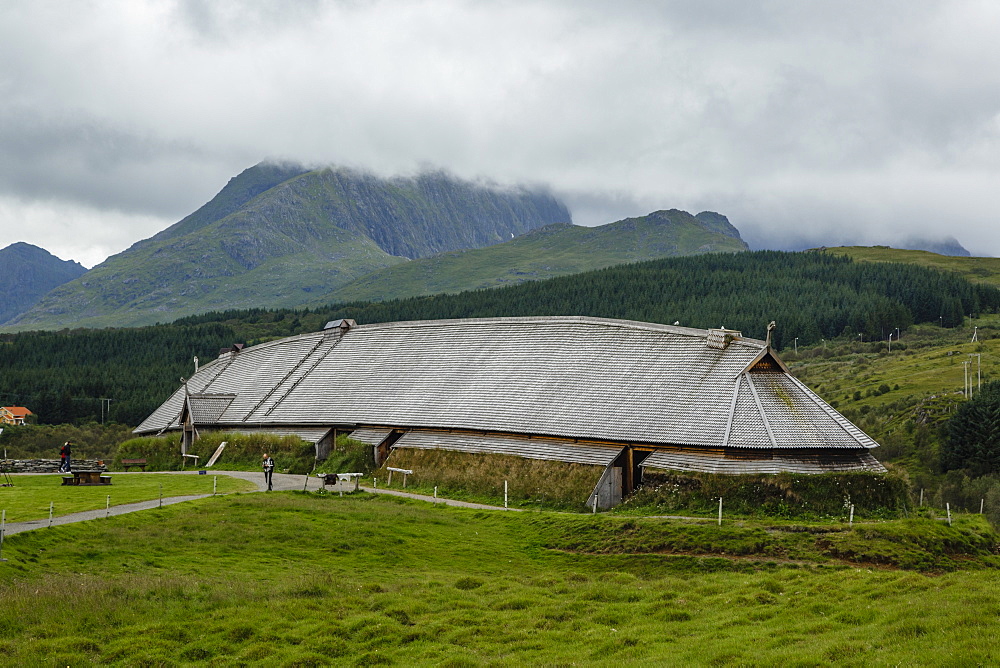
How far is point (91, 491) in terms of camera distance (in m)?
39.3

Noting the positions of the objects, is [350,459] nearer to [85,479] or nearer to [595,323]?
[85,479]

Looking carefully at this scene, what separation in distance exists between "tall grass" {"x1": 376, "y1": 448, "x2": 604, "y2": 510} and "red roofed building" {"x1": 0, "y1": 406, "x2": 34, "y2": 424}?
92.2 meters

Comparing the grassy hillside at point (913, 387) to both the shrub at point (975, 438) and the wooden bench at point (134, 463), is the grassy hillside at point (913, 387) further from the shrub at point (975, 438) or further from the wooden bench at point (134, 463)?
the wooden bench at point (134, 463)

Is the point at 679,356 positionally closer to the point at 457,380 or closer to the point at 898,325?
the point at 457,380

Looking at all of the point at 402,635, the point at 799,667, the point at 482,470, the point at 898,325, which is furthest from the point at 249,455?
the point at 898,325

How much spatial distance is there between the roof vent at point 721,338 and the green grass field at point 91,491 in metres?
25.6

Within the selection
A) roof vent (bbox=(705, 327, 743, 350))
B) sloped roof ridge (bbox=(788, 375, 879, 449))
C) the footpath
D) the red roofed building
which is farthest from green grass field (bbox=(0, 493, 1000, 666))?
the red roofed building

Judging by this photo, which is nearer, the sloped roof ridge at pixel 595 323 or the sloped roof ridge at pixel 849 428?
the sloped roof ridge at pixel 849 428

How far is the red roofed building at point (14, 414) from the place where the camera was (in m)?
124

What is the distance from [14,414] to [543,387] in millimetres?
121333

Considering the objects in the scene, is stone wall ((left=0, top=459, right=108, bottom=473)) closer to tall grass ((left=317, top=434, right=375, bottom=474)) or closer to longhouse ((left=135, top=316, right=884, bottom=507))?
longhouse ((left=135, top=316, right=884, bottom=507))

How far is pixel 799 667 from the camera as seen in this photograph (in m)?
15.9

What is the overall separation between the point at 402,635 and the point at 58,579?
897 centimetres

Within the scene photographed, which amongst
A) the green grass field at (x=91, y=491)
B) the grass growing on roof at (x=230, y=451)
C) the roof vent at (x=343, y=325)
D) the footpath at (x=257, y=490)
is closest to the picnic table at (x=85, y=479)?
the green grass field at (x=91, y=491)
